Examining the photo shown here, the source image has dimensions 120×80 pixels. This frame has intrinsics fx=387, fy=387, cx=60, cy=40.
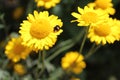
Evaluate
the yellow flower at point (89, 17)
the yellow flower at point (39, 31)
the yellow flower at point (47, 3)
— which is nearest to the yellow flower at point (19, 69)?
the yellow flower at point (47, 3)

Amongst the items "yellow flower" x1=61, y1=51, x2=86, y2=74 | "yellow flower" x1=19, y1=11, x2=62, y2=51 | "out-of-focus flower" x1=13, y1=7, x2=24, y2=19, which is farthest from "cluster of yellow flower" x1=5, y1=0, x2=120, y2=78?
"out-of-focus flower" x1=13, y1=7, x2=24, y2=19

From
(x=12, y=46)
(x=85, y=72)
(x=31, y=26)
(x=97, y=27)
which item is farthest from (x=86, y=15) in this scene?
(x=85, y=72)

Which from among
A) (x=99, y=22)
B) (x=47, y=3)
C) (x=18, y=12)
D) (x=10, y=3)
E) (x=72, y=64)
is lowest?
(x=99, y=22)

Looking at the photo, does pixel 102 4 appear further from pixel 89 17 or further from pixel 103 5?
pixel 89 17

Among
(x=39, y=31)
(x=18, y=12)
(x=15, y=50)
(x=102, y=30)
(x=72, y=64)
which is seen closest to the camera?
(x=39, y=31)

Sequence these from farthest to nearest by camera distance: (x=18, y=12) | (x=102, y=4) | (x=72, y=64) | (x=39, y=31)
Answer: (x=18, y=12), (x=72, y=64), (x=102, y=4), (x=39, y=31)

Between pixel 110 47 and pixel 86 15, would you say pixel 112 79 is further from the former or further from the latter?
pixel 86 15

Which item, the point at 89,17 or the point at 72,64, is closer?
the point at 89,17

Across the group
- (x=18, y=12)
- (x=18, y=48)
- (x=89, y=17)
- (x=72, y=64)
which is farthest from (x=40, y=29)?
(x=18, y=12)

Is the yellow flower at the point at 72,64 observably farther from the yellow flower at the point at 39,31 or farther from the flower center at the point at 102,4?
the yellow flower at the point at 39,31
